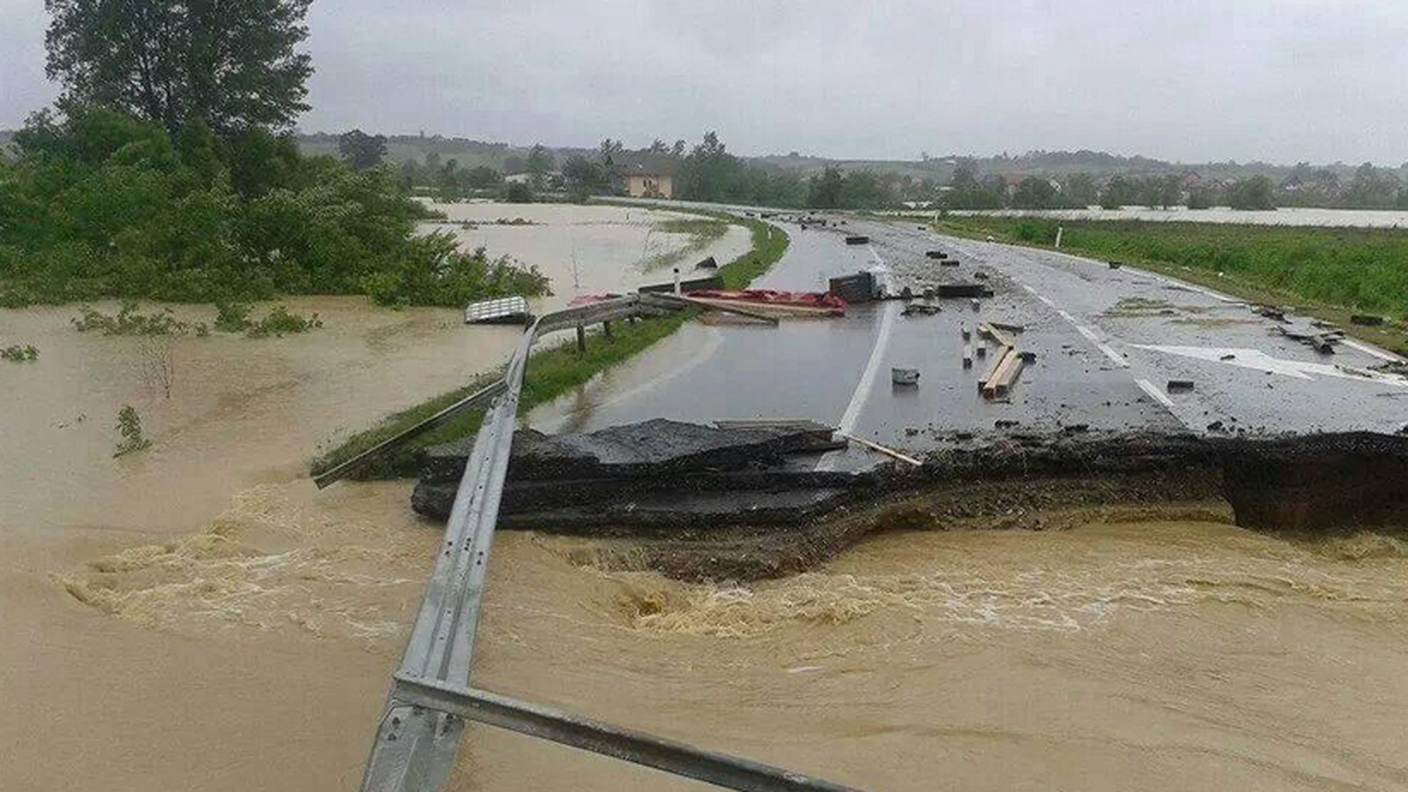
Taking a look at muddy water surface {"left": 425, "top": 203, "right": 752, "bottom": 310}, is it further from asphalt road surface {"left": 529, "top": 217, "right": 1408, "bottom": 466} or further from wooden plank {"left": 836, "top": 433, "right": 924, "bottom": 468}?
wooden plank {"left": 836, "top": 433, "right": 924, "bottom": 468}

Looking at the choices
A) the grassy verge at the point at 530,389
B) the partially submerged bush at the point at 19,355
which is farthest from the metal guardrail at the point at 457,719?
the partially submerged bush at the point at 19,355

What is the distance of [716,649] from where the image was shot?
5.09 meters

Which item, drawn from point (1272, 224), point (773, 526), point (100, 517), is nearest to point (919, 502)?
point (773, 526)

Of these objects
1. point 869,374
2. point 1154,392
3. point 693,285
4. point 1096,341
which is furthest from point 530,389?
point 693,285

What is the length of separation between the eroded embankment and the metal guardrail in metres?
1.45

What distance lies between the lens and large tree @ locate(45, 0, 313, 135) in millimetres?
25422

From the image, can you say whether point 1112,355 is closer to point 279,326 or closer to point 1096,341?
point 1096,341

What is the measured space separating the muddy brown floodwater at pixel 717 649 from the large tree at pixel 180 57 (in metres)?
22.4

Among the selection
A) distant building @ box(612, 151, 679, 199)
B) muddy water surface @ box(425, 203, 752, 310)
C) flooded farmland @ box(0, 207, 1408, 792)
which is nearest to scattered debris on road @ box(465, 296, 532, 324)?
muddy water surface @ box(425, 203, 752, 310)

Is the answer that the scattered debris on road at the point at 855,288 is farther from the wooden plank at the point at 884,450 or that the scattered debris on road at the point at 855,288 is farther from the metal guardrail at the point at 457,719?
the metal guardrail at the point at 457,719

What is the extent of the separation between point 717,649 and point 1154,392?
6.22 metres

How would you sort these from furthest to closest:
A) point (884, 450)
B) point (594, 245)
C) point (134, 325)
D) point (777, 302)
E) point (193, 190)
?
point (594, 245) → point (193, 190) → point (777, 302) → point (134, 325) → point (884, 450)

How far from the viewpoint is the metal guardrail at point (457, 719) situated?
9.24 ft

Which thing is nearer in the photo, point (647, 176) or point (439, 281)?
point (439, 281)
